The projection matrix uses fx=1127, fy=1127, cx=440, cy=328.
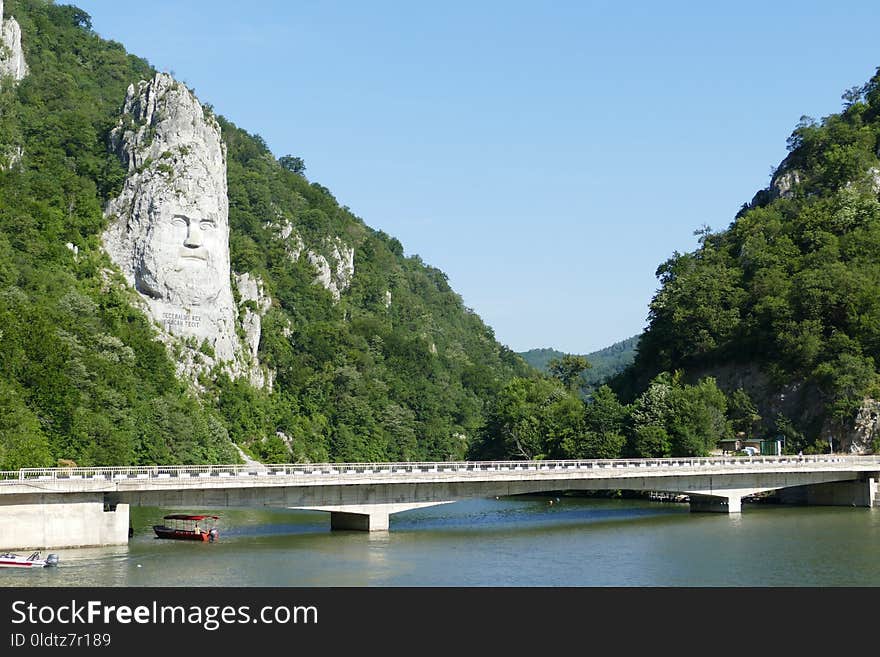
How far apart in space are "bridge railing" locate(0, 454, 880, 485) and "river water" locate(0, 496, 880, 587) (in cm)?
406

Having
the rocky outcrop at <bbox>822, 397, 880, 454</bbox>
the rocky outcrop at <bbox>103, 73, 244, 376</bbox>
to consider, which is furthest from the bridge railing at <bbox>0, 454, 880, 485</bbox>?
the rocky outcrop at <bbox>103, 73, 244, 376</bbox>

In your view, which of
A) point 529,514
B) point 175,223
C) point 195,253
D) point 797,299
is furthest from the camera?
point 195,253

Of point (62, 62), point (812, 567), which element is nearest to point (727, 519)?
point (812, 567)

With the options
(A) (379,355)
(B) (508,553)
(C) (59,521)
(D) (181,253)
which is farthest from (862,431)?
(A) (379,355)

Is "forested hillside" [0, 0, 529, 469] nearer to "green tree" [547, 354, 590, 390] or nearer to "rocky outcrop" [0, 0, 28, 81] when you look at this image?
"rocky outcrop" [0, 0, 28, 81]

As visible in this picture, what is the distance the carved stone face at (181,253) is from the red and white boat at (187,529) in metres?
68.8

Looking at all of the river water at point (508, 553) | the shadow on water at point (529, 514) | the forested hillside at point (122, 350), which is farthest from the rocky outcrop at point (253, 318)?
the river water at point (508, 553)

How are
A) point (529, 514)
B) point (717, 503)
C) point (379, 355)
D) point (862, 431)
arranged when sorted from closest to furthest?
point (717, 503) → point (529, 514) → point (862, 431) → point (379, 355)

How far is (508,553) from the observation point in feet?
212

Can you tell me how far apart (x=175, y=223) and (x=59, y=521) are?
82.0 metres

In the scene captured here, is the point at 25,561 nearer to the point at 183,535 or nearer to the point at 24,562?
the point at 24,562

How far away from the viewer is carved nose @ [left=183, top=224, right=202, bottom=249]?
140 meters
